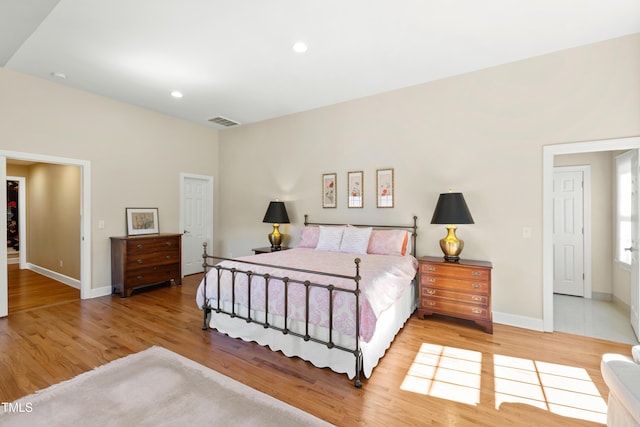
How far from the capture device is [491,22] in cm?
280

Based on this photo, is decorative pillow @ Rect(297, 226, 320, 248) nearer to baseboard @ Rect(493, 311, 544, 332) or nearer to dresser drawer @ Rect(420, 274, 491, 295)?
dresser drawer @ Rect(420, 274, 491, 295)

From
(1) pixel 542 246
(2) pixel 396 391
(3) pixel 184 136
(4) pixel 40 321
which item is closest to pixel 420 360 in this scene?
(2) pixel 396 391

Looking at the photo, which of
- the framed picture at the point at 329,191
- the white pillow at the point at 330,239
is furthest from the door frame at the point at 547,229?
the framed picture at the point at 329,191

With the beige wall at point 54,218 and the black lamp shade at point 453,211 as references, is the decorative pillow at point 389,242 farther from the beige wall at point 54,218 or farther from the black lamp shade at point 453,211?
the beige wall at point 54,218

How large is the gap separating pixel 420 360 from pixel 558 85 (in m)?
3.37

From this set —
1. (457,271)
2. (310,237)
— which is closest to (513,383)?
(457,271)

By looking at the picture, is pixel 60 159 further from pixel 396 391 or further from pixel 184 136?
pixel 396 391

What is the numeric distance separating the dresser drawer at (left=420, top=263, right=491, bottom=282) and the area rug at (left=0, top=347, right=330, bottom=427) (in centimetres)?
230

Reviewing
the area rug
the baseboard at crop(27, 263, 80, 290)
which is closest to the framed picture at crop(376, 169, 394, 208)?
the area rug

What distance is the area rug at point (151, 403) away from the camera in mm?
1894

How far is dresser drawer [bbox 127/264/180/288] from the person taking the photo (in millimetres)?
4648

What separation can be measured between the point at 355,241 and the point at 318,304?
1.70 m

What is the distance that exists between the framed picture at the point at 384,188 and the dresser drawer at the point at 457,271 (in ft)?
3.72

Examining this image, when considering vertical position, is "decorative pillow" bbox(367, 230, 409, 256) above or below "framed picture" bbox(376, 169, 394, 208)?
below
